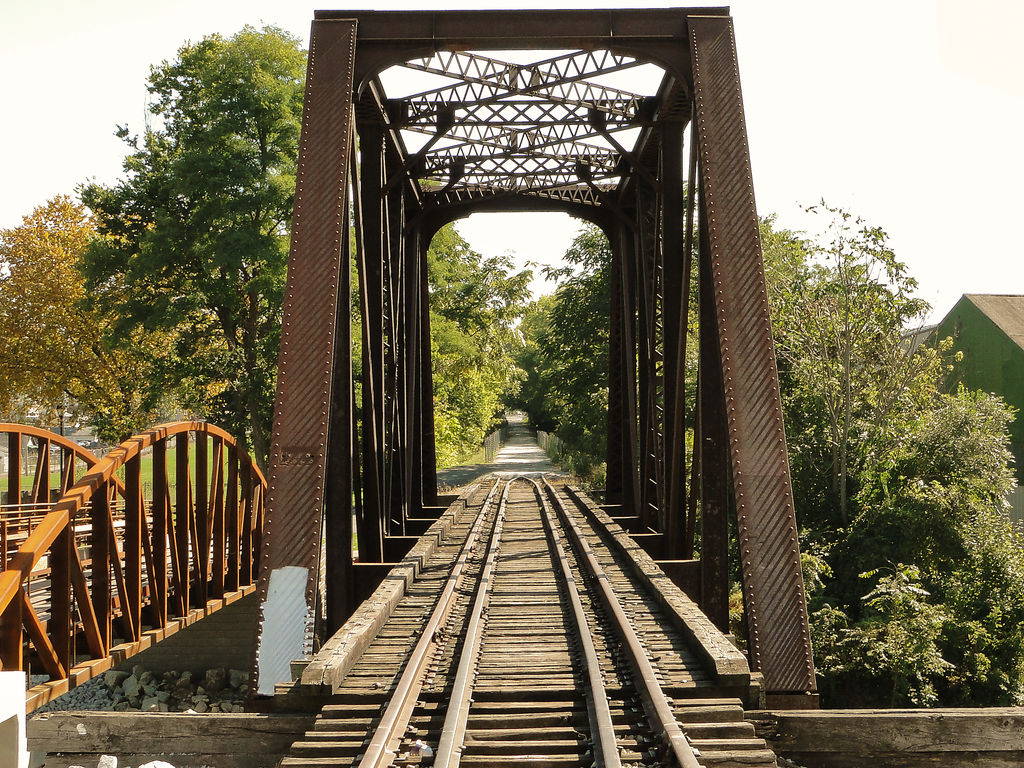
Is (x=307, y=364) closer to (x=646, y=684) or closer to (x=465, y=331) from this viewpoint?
(x=646, y=684)

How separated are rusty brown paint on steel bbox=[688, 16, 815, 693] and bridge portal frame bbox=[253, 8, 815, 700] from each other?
0.05 ft

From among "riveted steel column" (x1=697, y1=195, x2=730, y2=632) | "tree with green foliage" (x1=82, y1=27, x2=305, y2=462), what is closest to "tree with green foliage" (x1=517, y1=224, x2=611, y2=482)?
"tree with green foliage" (x1=82, y1=27, x2=305, y2=462)

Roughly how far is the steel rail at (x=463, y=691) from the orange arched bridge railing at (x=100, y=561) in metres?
3.50

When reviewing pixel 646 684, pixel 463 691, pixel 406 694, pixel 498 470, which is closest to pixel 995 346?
pixel 498 470

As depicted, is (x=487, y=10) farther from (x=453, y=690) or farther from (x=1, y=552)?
(x=1, y=552)

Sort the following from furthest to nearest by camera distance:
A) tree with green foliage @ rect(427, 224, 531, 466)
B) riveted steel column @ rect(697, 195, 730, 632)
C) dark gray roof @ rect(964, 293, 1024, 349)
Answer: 1. tree with green foliage @ rect(427, 224, 531, 466)
2. dark gray roof @ rect(964, 293, 1024, 349)
3. riveted steel column @ rect(697, 195, 730, 632)

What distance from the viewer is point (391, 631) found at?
6.57 m

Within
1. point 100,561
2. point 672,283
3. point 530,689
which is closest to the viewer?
point 530,689

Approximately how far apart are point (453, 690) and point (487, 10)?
7.18 metres

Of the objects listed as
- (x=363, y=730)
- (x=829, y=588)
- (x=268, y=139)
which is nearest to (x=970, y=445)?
(x=829, y=588)

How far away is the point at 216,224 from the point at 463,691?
72.1 ft

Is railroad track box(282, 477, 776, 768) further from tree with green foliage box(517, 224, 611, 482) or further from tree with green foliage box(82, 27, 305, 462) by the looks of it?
tree with green foliage box(517, 224, 611, 482)

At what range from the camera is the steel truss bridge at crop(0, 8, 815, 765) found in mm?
6742

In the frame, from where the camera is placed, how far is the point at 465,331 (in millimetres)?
39844
